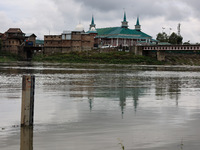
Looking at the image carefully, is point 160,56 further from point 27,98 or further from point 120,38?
point 27,98

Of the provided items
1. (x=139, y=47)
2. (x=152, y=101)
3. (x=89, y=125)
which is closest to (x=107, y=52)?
(x=139, y=47)

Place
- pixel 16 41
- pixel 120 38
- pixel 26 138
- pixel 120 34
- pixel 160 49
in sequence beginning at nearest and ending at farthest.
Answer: pixel 26 138 < pixel 160 49 < pixel 16 41 < pixel 120 38 < pixel 120 34

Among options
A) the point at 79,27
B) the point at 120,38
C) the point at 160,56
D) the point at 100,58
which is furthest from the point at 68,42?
the point at 160,56

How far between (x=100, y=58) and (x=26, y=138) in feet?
403

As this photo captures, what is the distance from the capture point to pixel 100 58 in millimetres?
136750

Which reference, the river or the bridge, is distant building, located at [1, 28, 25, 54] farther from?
the river

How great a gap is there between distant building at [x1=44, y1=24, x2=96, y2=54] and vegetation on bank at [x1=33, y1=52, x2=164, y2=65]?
6.86m

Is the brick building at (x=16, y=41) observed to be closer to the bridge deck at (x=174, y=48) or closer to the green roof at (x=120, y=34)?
the green roof at (x=120, y=34)

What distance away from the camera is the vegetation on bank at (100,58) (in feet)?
440

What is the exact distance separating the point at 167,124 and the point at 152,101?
27.4ft

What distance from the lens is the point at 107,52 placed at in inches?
5827

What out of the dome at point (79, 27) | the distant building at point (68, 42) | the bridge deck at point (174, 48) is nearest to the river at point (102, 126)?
the bridge deck at point (174, 48)

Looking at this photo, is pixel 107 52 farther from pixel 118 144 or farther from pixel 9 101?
pixel 118 144

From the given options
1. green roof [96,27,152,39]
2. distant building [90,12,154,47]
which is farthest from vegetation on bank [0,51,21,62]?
green roof [96,27,152,39]
